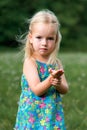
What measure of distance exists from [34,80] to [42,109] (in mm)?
295

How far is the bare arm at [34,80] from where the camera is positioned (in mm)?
4828

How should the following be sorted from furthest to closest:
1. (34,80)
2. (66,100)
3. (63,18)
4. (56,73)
→ (63,18)
(66,100)
(34,80)
(56,73)

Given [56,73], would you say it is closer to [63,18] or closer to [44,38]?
[44,38]

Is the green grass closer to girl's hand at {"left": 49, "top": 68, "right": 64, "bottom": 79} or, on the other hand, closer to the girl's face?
the girl's face

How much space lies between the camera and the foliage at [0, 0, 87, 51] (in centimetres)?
3882

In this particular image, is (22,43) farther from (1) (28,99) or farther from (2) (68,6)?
(2) (68,6)

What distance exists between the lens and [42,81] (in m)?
5.00

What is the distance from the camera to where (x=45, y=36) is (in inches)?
194

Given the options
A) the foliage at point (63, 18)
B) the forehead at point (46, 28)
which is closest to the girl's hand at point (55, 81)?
the forehead at point (46, 28)

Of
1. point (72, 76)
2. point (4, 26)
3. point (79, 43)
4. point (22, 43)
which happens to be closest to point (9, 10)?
point (4, 26)

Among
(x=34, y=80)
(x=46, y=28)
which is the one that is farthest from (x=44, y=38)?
(x=34, y=80)

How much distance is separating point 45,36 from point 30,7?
37016 millimetres

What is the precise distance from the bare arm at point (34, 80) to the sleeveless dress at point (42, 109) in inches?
2.7

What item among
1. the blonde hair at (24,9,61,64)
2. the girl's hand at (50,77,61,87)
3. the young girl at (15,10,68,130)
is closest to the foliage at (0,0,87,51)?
the blonde hair at (24,9,61,64)
